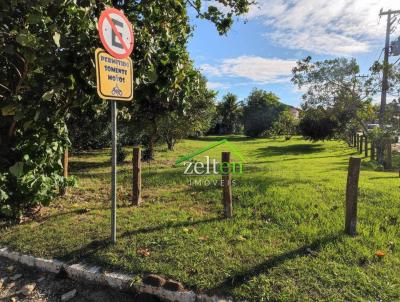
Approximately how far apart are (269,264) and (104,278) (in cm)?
177

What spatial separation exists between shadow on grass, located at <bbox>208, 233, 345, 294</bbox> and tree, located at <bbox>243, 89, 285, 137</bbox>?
44877mm

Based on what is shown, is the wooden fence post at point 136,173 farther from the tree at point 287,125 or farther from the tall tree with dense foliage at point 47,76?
the tree at point 287,125

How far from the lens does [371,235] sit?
158 inches

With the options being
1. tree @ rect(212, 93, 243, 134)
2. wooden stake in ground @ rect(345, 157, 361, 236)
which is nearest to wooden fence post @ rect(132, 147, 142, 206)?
wooden stake in ground @ rect(345, 157, 361, 236)

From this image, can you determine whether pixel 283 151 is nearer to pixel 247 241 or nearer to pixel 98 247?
pixel 247 241

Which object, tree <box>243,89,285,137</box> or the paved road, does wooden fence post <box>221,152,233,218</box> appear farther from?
tree <box>243,89,285,137</box>

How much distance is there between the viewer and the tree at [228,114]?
57.0m

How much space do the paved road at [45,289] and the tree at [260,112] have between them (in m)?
46.0

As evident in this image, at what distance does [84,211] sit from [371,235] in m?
4.39

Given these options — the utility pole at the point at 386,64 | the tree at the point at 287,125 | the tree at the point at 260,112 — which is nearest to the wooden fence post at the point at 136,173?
the utility pole at the point at 386,64

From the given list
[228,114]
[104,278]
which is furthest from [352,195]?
[228,114]

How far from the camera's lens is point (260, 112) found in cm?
4938

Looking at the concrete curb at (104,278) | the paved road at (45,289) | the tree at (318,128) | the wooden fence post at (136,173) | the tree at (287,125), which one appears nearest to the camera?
the concrete curb at (104,278)

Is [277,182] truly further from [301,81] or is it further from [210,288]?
[301,81]
